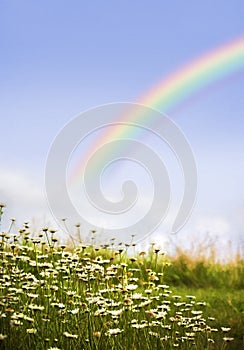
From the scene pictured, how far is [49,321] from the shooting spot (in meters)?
4.37

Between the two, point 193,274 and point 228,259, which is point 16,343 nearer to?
point 193,274

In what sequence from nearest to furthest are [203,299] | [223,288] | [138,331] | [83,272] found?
[138,331] < [83,272] < [203,299] < [223,288]

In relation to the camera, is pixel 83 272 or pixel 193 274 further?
pixel 193 274

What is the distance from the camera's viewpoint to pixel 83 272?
16.6ft

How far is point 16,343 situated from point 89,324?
0.56 m

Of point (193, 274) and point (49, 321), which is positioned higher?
point (193, 274)

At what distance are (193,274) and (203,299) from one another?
1971 millimetres

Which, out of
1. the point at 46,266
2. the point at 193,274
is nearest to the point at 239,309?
the point at 193,274

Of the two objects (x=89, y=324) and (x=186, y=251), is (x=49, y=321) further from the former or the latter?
(x=186, y=251)

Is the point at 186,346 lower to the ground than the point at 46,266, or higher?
lower

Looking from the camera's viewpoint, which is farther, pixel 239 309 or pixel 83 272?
pixel 239 309

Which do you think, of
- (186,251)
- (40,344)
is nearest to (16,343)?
(40,344)

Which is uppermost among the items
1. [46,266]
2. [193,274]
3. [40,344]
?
[193,274]

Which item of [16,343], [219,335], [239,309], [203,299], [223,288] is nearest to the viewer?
[16,343]
